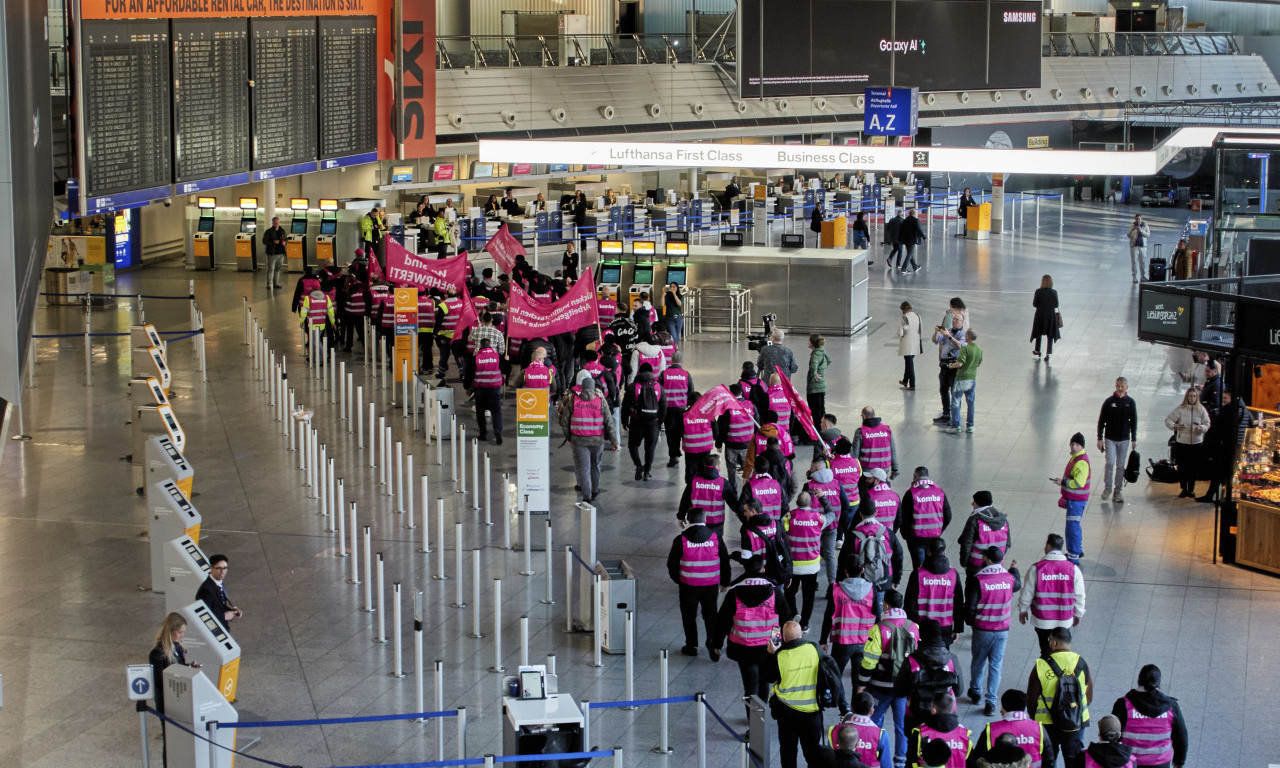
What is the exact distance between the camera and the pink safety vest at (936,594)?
11188 mm

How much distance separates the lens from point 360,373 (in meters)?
23.7

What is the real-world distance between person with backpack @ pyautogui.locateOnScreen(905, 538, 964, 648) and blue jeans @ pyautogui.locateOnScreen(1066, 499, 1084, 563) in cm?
366

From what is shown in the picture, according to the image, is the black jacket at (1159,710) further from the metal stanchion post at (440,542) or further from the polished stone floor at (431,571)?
the metal stanchion post at (440,542)

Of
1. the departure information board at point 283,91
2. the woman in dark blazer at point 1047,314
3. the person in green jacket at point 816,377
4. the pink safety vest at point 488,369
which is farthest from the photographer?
the departure information board at point 283,91

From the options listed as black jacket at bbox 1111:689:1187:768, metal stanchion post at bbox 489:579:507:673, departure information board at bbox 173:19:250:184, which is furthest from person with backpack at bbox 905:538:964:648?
departure information board at bbox 173:19:250:184

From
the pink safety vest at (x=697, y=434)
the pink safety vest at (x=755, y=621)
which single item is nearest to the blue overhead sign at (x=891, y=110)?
the pink safety vest at (x=697, y=434)

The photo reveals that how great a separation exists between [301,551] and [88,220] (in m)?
21.9

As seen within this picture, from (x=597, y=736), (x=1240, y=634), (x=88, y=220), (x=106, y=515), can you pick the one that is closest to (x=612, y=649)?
(x=597, y=736)

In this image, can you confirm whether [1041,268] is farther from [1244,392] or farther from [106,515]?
[106,515]

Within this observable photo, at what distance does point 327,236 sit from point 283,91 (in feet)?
31.7

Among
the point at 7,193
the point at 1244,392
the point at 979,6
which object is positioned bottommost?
the point at 1244,392

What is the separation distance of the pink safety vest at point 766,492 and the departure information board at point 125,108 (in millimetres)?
11036

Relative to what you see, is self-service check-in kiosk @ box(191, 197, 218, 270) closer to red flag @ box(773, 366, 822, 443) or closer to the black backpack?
red flag @ box(773, 366, 822, 443)

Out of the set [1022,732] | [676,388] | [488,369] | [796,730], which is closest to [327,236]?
[488,369]
